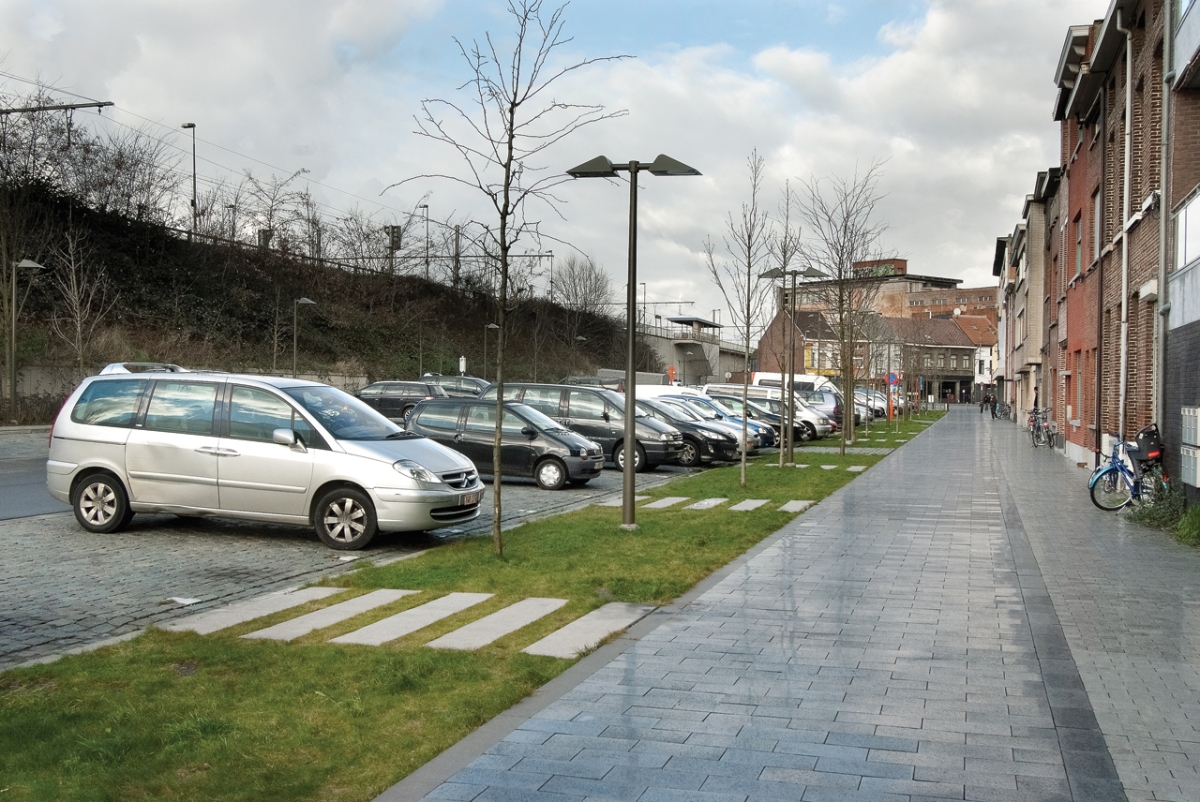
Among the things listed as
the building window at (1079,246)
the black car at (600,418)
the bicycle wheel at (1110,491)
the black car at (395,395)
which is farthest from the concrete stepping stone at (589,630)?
the black car at (395,395)

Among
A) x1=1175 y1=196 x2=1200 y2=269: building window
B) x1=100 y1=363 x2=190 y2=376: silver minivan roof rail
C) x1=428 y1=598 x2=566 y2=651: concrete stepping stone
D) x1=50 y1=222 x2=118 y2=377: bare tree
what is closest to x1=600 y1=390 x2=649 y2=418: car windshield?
x1=100 y1=363 x2=190 y2=376: silver minivan roof rail

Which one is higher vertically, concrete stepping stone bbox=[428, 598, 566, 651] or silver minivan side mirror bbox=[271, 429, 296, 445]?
silver minivan side mirror bbox=[271, 429, 296, 445]

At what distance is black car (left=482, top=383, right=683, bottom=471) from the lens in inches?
861

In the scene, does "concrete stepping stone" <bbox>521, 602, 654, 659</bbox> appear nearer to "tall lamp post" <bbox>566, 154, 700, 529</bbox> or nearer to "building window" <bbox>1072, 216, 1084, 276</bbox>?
"tall lamp post" <bbox>566, 154, 700, 529</bbox>

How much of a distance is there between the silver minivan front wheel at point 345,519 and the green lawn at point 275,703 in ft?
6.01

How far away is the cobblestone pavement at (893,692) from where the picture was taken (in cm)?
438

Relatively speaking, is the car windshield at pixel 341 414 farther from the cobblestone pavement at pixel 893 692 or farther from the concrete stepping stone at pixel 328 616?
the cobblestone pavement at pixel 893 692

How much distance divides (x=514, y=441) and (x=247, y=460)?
7.01 meters

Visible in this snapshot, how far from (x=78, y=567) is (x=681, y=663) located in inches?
242

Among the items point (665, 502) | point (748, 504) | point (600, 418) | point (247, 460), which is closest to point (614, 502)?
point (665, 502)

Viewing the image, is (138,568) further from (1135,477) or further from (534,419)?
(1135,477)

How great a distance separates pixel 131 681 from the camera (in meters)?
5.78

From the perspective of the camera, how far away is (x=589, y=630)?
7.17 m

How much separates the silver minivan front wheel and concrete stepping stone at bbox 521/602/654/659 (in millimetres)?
3832
